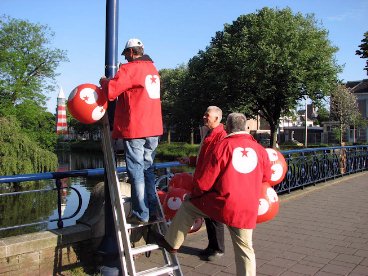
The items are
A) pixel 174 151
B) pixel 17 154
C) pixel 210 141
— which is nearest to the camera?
pixel 210 141

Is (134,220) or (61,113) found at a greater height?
(61,113)

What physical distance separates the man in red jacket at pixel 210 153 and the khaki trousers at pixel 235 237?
0.40 meters

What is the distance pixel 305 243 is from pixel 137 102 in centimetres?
350

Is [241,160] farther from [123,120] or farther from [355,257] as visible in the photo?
[355,257]

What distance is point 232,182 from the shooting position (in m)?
3.45

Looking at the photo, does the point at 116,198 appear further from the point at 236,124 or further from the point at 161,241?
the point at 236,124

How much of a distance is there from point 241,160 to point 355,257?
2.72 m

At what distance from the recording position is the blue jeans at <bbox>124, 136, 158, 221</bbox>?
150 inches

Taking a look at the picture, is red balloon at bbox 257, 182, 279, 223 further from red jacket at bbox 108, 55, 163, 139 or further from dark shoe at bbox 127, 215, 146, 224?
red jacket at bbox 108, 55, 163, 139

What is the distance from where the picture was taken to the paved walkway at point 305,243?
4.70m

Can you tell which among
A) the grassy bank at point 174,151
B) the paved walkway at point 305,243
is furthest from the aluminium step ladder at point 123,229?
the grassy bank at point 174,151

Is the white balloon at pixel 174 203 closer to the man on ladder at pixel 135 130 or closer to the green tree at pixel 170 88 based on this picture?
the man on ladder at pixel 135 130

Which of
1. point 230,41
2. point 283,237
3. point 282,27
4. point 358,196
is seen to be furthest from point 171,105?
point 283,237

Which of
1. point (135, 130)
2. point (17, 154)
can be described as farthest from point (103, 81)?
point (17, 154)
